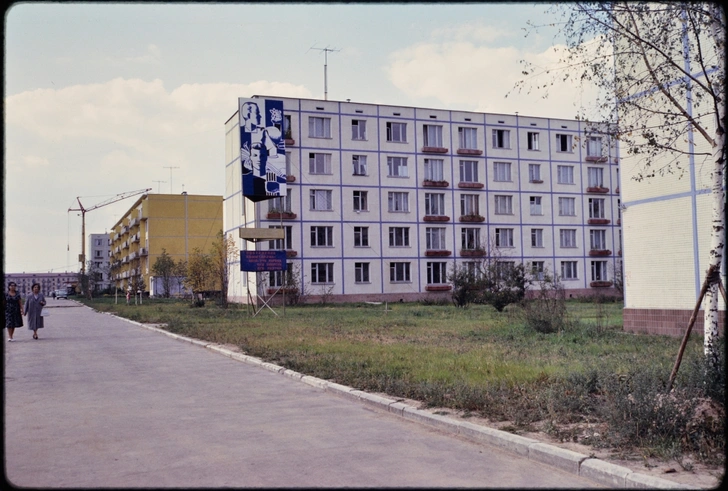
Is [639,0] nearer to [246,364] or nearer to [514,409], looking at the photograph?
[514,409]

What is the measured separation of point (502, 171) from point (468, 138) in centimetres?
398

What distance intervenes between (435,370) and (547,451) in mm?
5304

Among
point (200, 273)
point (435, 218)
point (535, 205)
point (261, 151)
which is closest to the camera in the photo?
point (261, 151)

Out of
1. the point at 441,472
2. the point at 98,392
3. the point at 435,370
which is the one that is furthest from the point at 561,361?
the point at 98,392

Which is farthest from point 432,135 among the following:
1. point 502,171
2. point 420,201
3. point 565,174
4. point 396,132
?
point 565,174

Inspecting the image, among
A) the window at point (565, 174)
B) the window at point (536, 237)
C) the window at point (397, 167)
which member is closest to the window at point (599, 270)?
the window at point (536, 237)

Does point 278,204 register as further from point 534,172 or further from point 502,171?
point 534,172

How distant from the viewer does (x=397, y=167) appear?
52.9 meters

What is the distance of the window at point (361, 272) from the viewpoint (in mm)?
51438

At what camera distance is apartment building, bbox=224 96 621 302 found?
50.1 metres

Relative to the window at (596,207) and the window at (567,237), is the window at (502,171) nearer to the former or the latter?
the window at (567,237)

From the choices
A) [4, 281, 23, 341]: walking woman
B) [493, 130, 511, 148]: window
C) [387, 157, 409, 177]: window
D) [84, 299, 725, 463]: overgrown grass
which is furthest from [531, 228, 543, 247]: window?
[4, 281, 23, 341]: walking woman

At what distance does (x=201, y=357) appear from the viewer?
16438 mm

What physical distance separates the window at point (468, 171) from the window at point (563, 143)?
794 centimetres
